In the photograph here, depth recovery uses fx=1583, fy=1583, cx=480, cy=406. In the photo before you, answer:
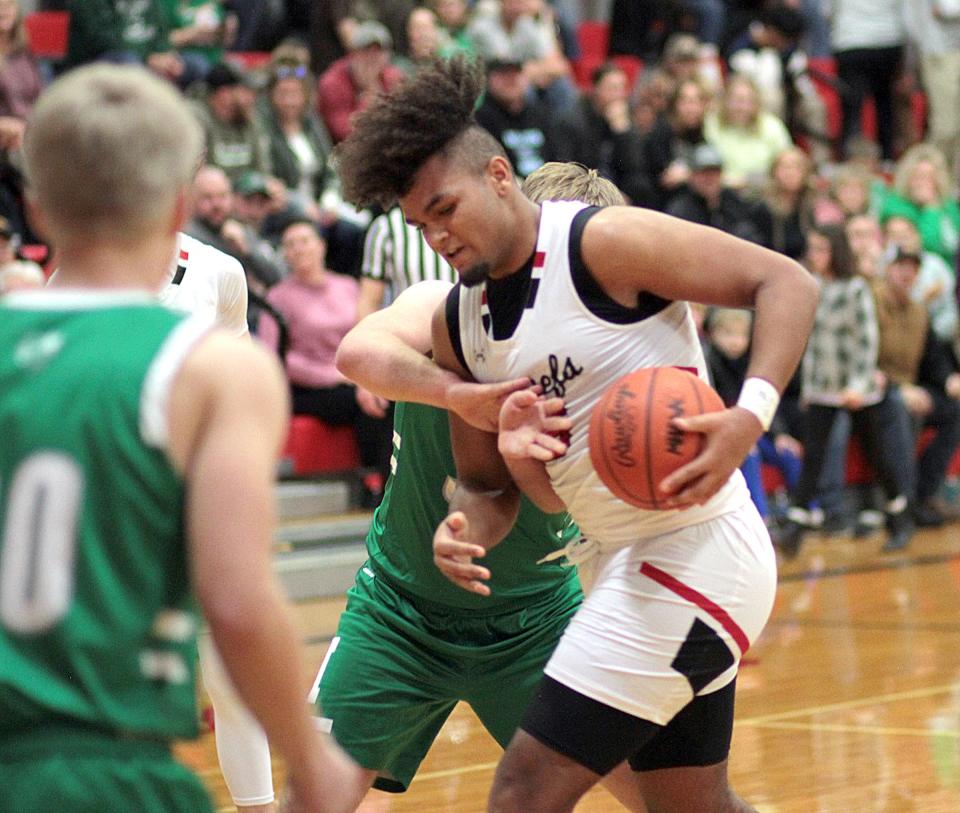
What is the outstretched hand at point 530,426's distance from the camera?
3064mm

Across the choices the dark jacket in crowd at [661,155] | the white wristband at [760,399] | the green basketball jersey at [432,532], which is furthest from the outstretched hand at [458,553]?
the dark jacket in crowd at [661,155]

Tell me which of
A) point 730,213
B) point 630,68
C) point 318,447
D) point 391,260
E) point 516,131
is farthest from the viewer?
point 630,68

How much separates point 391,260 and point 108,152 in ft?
18.9

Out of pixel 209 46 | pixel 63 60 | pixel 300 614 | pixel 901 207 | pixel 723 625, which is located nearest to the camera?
pixel 723 625

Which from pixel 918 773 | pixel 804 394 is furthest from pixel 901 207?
pixel 918 773

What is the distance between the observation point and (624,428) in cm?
294

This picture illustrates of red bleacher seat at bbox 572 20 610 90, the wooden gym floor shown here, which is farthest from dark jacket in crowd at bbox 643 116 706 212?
the wooden gym floor

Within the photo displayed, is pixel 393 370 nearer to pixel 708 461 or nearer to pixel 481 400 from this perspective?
pixel 481 400

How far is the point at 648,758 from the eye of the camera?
3.17 m

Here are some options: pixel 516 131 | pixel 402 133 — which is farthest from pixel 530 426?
pixel 516 131

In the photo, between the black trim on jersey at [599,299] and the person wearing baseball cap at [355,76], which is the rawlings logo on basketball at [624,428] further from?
the person wearing baseball cap at [355,76]

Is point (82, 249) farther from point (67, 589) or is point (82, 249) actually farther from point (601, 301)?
point (601, 301)

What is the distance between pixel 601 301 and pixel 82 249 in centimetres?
138

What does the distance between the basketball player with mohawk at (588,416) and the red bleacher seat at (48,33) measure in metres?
8.55
